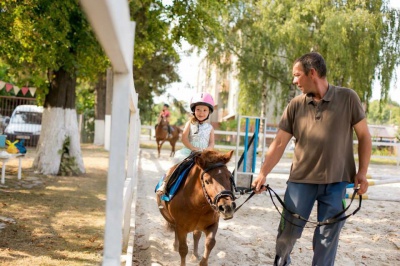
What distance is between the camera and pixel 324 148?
4129 millimetres

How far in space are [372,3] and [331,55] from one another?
3770mm

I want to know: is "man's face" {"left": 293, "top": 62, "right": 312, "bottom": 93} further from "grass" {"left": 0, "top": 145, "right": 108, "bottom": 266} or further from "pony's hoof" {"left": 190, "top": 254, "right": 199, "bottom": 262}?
"grass" {"left": 0, "top": 145, "right": 108, "bottom": 266}

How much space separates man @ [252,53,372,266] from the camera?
162 inches

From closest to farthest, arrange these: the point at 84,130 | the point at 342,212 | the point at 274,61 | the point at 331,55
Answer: the point at 342,212 < the point at 331,55 < the point at 274,61 < the point at 84,130

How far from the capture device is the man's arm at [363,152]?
4.10 m

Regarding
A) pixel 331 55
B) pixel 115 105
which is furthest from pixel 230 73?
pixel 115 105

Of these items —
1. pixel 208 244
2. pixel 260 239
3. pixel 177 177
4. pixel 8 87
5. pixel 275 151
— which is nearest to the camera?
pixel 275 151

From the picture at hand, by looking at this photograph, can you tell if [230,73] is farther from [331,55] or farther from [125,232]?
[125,232]

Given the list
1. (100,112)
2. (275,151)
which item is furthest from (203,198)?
(100,112)

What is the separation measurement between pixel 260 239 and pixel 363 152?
304cm

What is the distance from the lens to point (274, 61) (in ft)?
87.0

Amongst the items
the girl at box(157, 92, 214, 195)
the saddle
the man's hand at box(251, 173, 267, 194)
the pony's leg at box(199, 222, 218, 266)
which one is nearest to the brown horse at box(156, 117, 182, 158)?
the girl at box(157, 92, 214, 195)

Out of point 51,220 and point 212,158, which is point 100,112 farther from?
point 212,158

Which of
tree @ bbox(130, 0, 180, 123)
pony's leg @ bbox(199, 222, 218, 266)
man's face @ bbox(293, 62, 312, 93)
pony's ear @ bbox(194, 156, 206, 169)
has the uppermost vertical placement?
tree @ bbox(130, 0, 180, 123)
